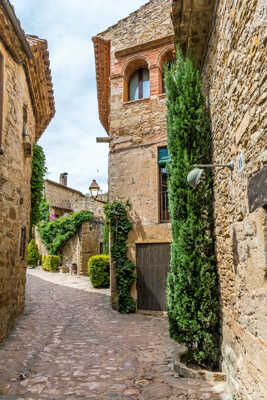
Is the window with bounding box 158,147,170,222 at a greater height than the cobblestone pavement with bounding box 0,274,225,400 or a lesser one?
greater

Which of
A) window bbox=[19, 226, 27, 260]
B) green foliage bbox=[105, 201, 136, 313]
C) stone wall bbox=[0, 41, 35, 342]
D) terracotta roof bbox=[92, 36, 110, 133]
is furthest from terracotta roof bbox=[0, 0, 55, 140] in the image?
window bbox=[19, 226, 27, 260]

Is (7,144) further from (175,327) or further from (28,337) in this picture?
(175,327)

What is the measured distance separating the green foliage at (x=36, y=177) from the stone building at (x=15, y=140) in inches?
21.3

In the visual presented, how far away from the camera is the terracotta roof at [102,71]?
10297 millimetres

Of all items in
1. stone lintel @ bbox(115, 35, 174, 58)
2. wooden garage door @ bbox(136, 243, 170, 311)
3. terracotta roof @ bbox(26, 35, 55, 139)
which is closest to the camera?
terracotta roof @ bbox(26, 35, 55, 139)

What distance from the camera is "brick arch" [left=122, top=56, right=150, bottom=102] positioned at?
9773 mm

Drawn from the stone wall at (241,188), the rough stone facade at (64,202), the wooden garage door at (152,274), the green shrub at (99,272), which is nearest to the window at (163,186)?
the wooden garage door at (152,274)

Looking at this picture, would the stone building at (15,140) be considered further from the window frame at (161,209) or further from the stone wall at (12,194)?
the window frame at (161,209)

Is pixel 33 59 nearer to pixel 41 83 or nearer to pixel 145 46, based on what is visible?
pixel 41 83

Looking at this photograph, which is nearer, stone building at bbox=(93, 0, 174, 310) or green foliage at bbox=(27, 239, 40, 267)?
stone building at bbox=(93, 0, 174, 310)

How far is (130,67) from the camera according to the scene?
393 inches

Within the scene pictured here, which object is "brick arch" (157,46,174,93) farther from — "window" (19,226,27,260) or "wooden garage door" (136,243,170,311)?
"window" (19,226,27,260)

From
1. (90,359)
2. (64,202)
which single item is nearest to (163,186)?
(90,359)

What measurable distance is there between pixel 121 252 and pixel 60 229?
33.2 feet
